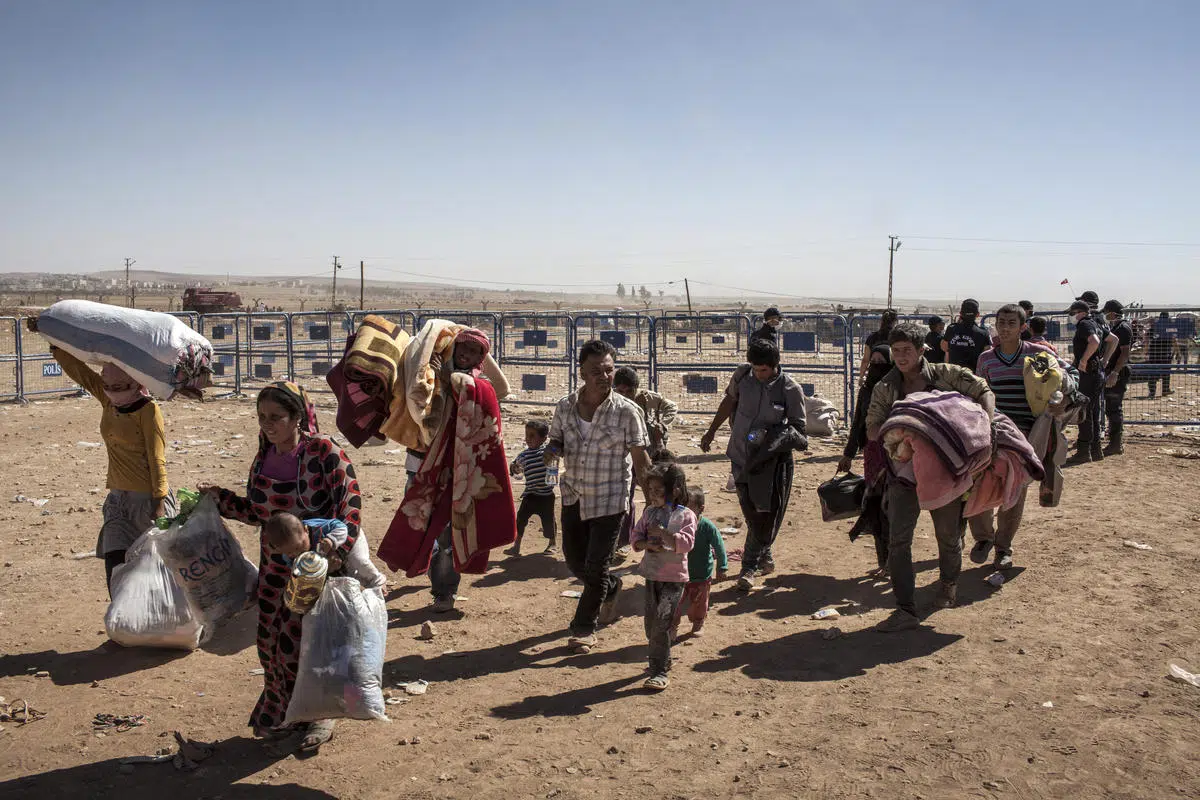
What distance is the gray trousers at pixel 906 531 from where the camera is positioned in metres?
5.38

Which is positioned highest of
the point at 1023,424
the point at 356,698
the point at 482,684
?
the point at 1023,424

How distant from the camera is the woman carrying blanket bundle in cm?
500

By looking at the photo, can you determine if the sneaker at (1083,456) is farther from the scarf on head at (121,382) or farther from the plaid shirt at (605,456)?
the scarf on head at (121,382)

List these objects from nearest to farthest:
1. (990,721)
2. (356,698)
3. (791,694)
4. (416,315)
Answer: (356,698) → (990,721) → (791,694) → (416,315)

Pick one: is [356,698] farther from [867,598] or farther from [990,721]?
[867,598]

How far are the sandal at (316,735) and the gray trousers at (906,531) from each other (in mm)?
3178

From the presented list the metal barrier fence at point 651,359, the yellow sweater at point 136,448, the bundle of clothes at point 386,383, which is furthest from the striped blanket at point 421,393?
the metal barrier fence at point 651,359

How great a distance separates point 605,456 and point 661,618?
902 mm

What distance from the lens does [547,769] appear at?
153 inches

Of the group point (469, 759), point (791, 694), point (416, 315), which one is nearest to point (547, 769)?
point (469, 759)

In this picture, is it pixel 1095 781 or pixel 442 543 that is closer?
pixel 1095 781

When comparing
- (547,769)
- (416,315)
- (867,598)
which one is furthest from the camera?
(416,315)

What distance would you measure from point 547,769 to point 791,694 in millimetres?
1399

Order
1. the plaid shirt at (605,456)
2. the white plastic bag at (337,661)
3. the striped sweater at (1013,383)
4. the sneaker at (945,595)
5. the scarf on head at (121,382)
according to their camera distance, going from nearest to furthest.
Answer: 1. the white plastic bag at (337,661)
2. the scarf on head at (121,382)
3. the plaid shirt at (605,456)
4. the sneaker at (945,595)
5. the striped sweater at (1013,383)
